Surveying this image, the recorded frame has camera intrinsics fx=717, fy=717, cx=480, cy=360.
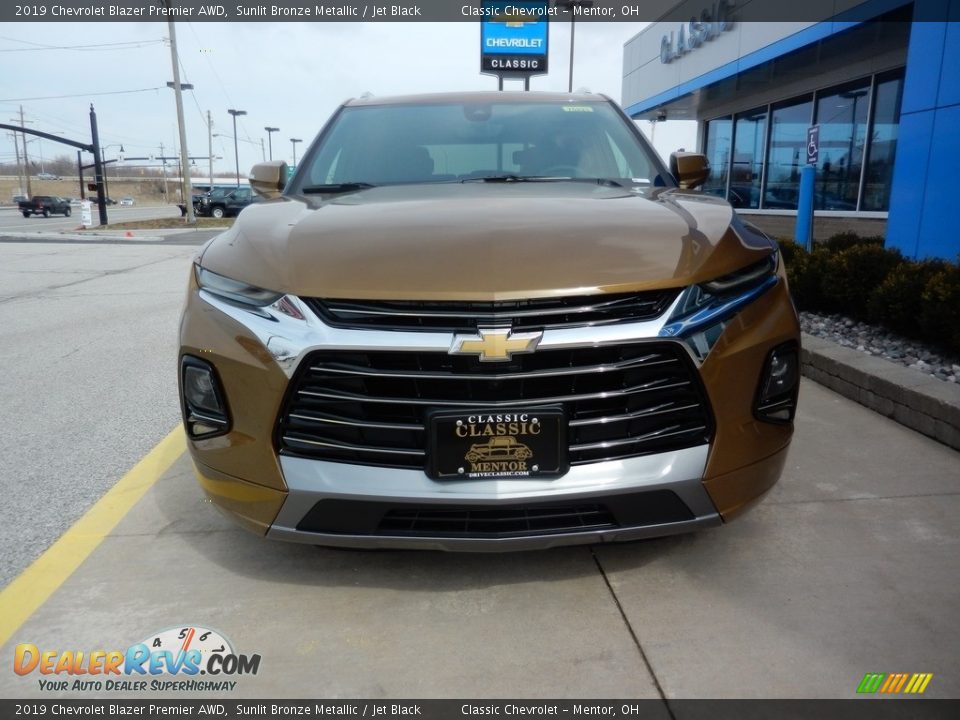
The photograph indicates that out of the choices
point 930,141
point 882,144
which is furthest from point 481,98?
point 882,144

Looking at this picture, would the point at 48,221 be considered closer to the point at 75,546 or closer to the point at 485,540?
the point at 75,546

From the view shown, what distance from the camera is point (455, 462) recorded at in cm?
202

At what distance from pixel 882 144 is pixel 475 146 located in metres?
11.0

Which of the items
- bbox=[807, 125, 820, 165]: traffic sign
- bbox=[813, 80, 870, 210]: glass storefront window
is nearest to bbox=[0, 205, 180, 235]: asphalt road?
bbox=[813, 80, 870, 210]: glass storefront window

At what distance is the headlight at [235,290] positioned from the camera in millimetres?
2119

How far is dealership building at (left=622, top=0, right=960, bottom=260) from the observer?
7.26 m

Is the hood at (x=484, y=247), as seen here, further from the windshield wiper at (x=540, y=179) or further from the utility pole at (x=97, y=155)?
the utility pole at (x=97, y=155)

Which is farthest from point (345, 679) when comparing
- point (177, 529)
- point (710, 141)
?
point (710, 141)

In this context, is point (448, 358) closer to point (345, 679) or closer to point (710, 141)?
point (345, 679)

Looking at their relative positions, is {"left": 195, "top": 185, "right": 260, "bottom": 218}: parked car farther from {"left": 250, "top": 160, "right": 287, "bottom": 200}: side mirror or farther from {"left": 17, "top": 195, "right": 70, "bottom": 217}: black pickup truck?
{"left": 250, "top": 160, "right": 287, "bottom": 200}: side mirror

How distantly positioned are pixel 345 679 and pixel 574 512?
2.57ft

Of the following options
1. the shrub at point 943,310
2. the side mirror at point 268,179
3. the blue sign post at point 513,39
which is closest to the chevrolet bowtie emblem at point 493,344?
the side mirror at point 268,179

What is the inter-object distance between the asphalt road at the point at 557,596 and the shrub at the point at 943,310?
145 centimetres

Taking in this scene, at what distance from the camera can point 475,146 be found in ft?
11.2
